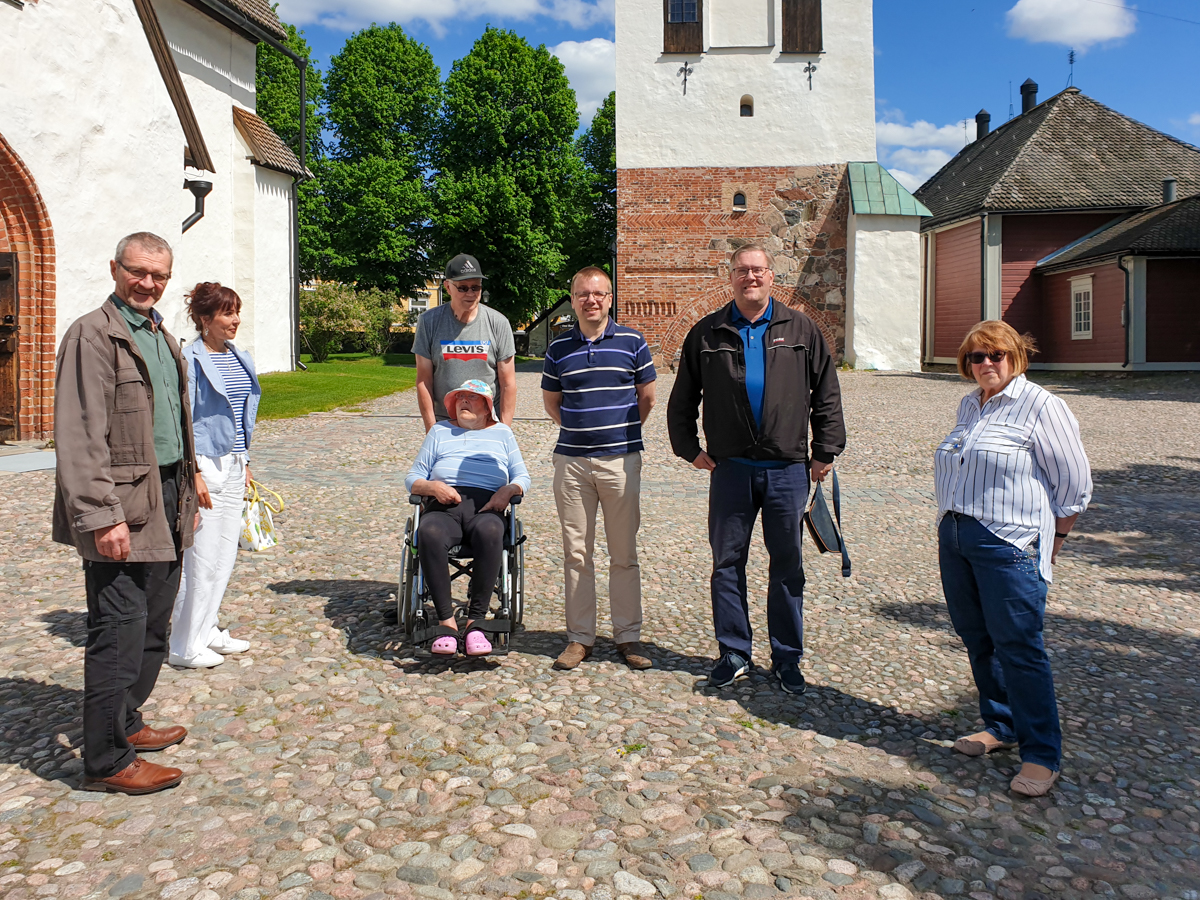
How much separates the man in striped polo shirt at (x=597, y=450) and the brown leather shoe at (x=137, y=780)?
72.3 inches

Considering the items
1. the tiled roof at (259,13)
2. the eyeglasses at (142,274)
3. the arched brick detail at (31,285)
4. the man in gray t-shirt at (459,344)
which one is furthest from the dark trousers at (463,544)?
the tiled roof at (259,13)

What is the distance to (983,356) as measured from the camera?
11.3ft

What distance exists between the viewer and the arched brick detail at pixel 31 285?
11.2 m

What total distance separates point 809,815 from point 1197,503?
24.1ft

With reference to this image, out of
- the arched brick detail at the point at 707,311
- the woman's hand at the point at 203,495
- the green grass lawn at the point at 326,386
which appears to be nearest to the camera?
the woman's hand at the point at 203,495

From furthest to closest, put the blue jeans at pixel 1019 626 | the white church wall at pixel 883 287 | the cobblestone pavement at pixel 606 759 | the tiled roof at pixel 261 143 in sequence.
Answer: the white church wall at pixel 883 287
the tiled roof at pixel 261 143
the blue jeans at pixel 1019 626
the cobblestone pavement at pixel 606 759

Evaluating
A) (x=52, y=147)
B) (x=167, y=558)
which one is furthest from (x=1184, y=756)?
(x=52, y=147)

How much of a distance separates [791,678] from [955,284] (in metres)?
29.2

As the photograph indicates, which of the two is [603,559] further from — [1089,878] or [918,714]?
[1089,878]

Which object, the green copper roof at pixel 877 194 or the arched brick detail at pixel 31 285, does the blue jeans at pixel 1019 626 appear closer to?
the arched brick detail at pixel 31 285

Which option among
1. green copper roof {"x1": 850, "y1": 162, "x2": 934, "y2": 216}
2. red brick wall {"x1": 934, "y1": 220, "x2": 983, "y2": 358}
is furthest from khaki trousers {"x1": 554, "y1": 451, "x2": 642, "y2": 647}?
red brick wall {"x1": 934, "y1": 220, "x2": 983, "y2": 358}

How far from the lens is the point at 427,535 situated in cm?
461

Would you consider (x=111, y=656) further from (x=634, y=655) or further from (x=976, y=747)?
(x=976, y=747)

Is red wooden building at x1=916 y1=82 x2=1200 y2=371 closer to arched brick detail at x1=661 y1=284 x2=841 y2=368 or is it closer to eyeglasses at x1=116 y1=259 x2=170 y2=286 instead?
arched brick detail at x1=661 y1=284 x2=841 y2=368
